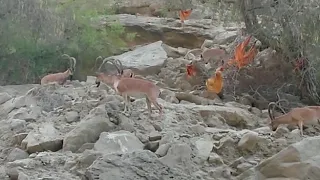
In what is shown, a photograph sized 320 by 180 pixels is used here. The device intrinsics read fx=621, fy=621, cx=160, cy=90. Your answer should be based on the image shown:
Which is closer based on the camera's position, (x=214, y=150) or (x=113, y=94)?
(x=214, y=150)

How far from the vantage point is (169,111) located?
18.9 ft

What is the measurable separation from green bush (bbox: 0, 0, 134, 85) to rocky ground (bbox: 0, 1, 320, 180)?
96 centimetres

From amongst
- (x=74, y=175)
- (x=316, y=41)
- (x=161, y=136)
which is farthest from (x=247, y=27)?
(x=74, y=175)

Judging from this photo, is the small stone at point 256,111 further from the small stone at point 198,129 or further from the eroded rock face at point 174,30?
the eroded rock face at point 174,30

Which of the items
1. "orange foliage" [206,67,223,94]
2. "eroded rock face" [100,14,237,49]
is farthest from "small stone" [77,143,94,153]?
"eroded rock face" [100,14,237,49]

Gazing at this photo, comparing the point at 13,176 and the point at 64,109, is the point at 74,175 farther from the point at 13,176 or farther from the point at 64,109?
the point at 64,109

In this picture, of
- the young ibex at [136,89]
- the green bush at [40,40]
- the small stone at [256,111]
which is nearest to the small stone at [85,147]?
the young ibex at [136,89]

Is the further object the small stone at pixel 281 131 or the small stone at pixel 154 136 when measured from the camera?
the small stone at pixel 281 131

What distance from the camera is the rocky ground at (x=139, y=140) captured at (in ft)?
13.4

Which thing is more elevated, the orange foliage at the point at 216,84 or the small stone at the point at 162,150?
the small stone at the point at 162,150

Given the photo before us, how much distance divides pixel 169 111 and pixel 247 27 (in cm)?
247

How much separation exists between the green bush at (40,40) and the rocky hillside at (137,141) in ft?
5.06

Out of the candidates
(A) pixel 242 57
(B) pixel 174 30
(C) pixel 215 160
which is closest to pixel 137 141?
(C) pixel 215 160

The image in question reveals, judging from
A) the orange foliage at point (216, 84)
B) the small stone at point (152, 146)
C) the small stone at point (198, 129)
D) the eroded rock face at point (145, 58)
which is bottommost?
the eroded rock face at point (145, 58)
